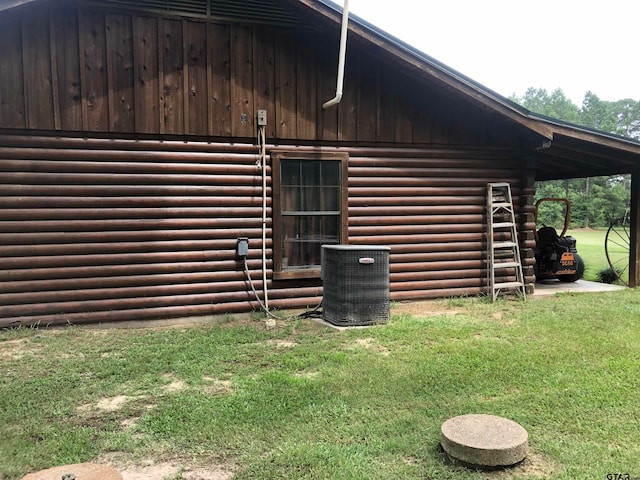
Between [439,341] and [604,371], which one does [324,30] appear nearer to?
[439,341]

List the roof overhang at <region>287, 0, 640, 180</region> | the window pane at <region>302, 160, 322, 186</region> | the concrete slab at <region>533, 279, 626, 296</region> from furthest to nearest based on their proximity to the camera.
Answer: the concrete slab at <region>533, 279, 626, 296</region> → the window pane at <region>302, 160, 322, 186</region> → the roof overhang at <region>287, 0, 640, 180</region>

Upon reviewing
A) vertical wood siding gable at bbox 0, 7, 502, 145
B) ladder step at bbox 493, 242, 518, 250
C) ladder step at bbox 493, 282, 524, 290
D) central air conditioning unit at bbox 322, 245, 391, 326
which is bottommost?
ladder step at bbox 493, 282, 524, 290

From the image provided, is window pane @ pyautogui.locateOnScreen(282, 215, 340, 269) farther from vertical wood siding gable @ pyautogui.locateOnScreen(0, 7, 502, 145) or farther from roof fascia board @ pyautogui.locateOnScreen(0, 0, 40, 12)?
roof fascia board @ pyautogui.locateOnScreen(0, 0, 40, 12)

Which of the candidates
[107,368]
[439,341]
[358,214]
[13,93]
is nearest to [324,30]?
[358,214]

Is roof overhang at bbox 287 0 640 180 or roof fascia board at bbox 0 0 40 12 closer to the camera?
roof fascia board at bbox 0 0 40 12

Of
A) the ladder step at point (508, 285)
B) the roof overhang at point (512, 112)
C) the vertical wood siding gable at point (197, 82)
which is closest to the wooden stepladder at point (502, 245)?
the ladder step at point (508, 285)

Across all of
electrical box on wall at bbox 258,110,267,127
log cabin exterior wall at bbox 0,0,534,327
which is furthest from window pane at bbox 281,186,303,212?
electrical box on wall at bbox 258,110,267,127

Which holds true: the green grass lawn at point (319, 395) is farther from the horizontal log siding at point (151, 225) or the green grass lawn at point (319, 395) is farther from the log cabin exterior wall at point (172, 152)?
the log cabin exterior wall at point (172, 152)

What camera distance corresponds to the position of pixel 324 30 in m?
7.07

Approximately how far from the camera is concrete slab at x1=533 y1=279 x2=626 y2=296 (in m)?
9.17

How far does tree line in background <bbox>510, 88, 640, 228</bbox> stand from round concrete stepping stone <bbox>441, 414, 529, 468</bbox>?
80.0ft

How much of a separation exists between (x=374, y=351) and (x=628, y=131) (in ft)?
275

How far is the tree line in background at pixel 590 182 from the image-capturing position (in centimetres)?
4500

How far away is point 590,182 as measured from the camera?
59.0m
